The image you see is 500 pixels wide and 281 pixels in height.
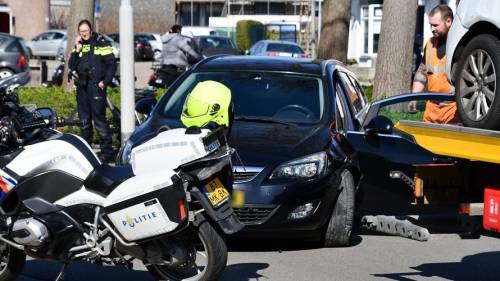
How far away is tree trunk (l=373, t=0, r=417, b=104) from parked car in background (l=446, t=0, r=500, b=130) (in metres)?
9.36

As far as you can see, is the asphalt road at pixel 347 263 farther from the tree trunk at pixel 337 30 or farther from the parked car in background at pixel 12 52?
the parked car in background at pixel 12 52

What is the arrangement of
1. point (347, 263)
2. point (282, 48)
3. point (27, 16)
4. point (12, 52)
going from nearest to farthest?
point (347, 263), point (12, 52), point (282, 48), point (27, 16)

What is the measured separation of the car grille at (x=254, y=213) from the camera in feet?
28.6

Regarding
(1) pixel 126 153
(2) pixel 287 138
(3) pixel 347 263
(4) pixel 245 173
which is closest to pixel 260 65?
(2) pixel 287 138

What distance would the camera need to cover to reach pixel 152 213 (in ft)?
21.7

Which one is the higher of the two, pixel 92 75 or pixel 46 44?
pixel 92 75

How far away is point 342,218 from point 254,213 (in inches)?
35.5

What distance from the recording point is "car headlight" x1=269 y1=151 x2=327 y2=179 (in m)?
8.84

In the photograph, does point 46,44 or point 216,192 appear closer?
point 216,192

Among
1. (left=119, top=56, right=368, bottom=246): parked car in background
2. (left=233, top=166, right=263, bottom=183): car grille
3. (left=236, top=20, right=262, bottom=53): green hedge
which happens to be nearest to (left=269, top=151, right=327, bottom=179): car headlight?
(left=119, top=56, right=368, bottom=246): parked car in background

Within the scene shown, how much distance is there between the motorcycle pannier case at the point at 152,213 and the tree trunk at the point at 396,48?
408 inches

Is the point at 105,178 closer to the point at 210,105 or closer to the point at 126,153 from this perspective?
the point at 210,105

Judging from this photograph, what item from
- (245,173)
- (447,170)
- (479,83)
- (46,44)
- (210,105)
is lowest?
(46,44)

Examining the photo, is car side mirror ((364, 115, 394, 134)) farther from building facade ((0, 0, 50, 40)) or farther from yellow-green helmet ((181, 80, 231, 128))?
building facade ((0, 0, 50, 40))
